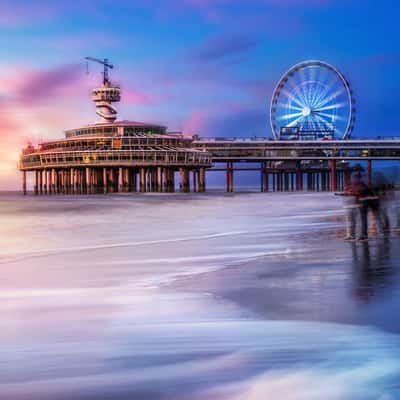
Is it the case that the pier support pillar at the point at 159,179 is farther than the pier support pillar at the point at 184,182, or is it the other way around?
the pier support pillar at the point at 184,182

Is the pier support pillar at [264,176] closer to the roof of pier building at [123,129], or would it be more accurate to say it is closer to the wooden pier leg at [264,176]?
the wooden pier leg at [264,176]

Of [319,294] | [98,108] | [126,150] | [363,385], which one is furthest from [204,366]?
[98,108]

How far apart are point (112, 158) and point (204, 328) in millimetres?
83522

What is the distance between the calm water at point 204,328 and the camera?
3865 mm

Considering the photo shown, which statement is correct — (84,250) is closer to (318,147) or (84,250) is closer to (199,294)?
(199,294)

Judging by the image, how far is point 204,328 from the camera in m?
5.28

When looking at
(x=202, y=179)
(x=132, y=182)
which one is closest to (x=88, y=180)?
(x=132, y=182)

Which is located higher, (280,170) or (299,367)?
(280,170)

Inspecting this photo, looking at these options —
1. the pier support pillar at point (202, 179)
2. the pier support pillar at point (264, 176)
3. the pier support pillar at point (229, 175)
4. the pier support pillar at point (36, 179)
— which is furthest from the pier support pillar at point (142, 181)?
the pier support pillar at point (264, 176)

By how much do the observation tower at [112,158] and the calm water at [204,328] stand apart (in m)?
77.6

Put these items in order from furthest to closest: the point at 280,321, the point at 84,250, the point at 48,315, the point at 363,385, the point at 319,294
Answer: the point at 84,250 < the point at 319,294 < the point at 48,315 < the point at 280,321 < the point at 363,385

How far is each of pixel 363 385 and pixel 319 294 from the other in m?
2.85

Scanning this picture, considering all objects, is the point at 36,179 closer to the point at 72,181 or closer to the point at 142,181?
the point at 72,181

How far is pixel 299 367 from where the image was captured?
13.7ft
